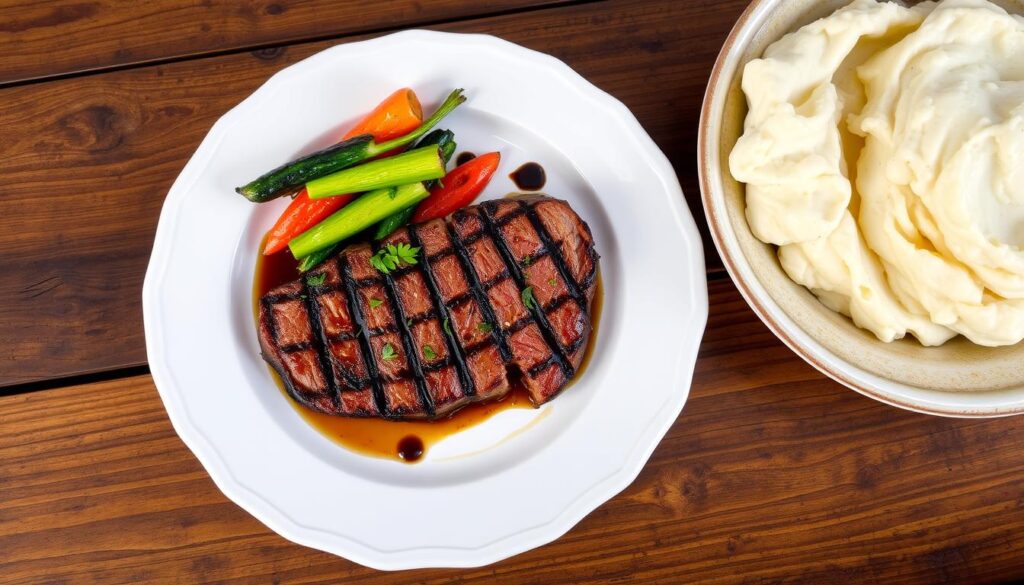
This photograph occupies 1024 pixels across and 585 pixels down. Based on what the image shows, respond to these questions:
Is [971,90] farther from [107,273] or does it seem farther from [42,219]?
[42,219]

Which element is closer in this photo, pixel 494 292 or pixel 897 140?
pixel 897 140

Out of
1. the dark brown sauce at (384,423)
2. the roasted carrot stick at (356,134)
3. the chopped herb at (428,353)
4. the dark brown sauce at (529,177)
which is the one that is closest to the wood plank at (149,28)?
the roasted carrot stick at (356,134)

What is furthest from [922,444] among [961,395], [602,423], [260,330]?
[260,330]

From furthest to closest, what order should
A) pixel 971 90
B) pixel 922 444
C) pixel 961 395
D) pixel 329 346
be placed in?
pixel 922 444 < pixel 329 346 < pixel 961 395 < pixel 971 90

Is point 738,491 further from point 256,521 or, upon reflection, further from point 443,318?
point 256,521

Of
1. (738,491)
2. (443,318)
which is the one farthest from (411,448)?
(738,491)

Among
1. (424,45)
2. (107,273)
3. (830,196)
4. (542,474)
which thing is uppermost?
(424,45)

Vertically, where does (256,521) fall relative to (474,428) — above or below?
below
